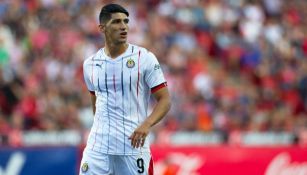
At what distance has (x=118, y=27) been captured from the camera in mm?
9117

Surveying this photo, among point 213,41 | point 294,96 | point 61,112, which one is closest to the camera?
point 61,112

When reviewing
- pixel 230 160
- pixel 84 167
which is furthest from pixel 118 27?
pixel 230 160

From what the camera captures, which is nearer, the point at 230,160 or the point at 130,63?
the point at 130,63

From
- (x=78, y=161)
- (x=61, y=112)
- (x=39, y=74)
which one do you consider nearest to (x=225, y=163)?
(x=78, y=161)

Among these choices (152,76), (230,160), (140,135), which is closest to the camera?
(140,135)

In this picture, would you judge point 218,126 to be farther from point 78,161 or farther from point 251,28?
point 78,161

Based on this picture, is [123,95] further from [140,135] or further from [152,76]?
[140,135]

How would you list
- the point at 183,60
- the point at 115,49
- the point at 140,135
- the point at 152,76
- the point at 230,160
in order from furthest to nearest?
the point at 183,60 → the point at 230,160 → the point at 115,49 → the point at 152,76 → the point at 140,135

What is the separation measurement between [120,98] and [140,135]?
0.44 meters

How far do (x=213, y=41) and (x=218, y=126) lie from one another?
313 cm

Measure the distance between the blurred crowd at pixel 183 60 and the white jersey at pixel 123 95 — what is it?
8.71 metres

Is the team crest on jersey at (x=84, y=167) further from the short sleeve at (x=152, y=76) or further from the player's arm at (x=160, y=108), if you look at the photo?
the short sleeve at (x=152, y=76)

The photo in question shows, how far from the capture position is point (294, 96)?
2070 cm

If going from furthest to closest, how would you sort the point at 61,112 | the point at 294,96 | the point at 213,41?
the point at 213,41
the point at 294,96
the point at 61,112
